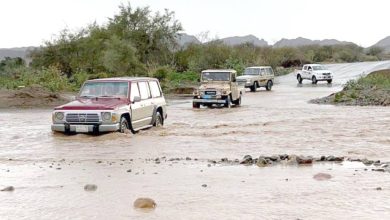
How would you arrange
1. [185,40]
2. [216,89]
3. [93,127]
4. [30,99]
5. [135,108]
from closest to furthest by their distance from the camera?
[93,127] < [135,108] < [216,89] < [30,99] < [185,40]

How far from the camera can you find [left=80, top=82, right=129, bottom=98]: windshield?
55.4ft

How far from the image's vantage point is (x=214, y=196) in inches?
352

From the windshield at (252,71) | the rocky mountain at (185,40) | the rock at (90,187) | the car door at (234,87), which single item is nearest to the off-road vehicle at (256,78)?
the windshield at (252,71)

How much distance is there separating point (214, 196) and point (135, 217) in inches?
60.8

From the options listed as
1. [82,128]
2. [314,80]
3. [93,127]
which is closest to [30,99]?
[82,128]

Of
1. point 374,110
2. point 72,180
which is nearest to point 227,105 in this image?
point 374,110

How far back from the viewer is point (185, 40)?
2729 inches

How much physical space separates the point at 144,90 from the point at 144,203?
31.8ft

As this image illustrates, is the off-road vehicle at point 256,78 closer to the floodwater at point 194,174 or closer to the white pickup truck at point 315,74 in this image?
the white pickup truck at point 315,74

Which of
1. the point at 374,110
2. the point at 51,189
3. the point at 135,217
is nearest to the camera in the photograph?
the point at 135,217

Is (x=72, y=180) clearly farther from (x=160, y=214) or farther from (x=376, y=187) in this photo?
(x=376, y=187)

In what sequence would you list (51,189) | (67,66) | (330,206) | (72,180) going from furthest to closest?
1. (67,66)
2. (72,180)
3. (51,189)
4. (330,206)

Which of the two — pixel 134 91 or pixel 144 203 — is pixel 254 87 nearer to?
pixel 134 91

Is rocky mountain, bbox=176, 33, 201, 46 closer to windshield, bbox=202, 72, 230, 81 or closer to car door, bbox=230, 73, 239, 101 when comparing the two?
car door, bbox=230, 73, 239, 101
